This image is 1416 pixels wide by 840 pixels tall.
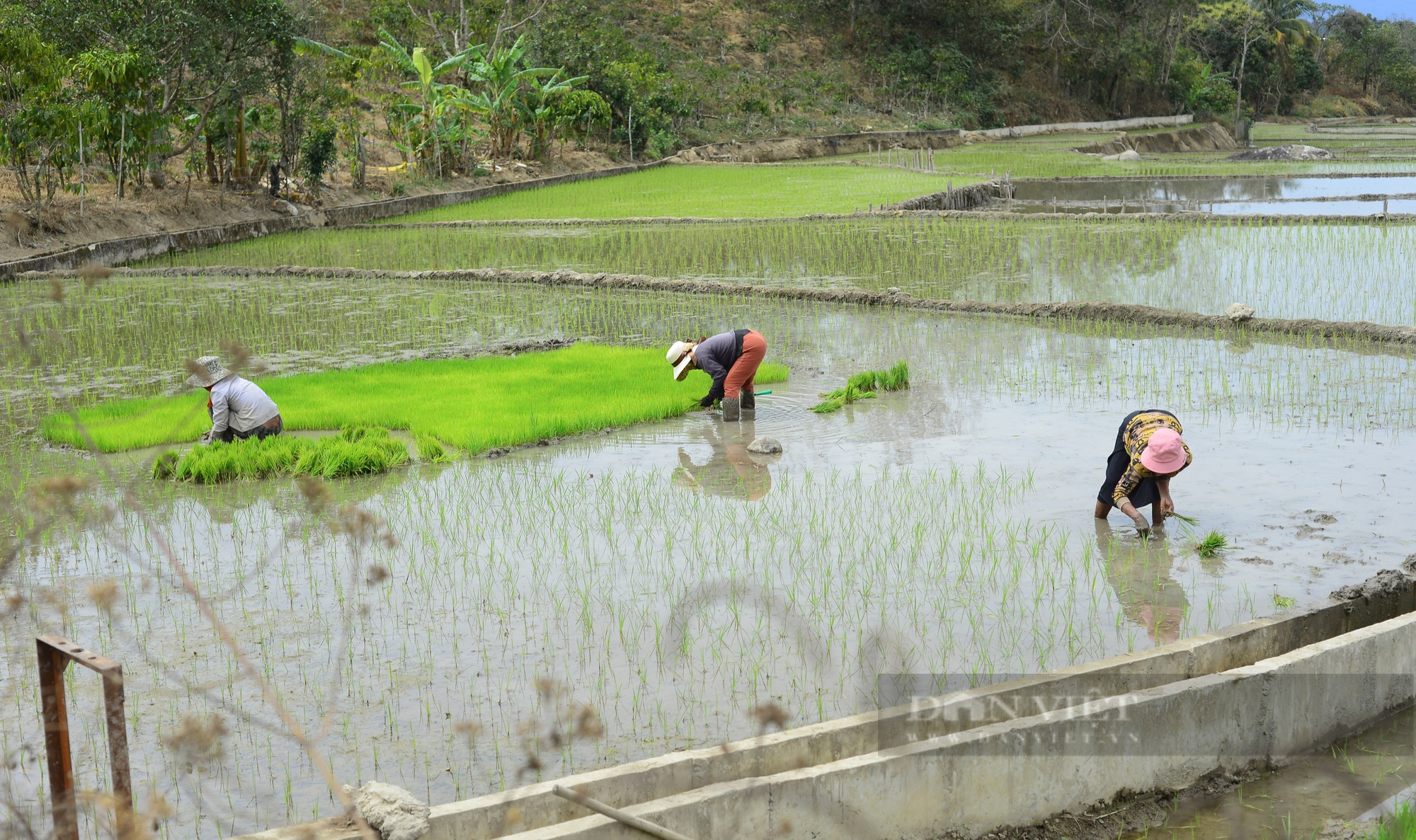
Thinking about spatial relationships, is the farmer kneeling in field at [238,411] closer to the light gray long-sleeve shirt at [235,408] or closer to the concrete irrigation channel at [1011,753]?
the light gray long-sleeve shirt at [235,408]

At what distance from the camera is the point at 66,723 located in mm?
2240

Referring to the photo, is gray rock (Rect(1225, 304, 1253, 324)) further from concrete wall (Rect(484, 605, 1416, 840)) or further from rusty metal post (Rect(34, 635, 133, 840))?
rusty metal post (Rect(34, 635, 133, 840))

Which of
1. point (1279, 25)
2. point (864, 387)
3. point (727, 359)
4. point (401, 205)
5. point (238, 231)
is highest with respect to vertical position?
point (1279, 25)

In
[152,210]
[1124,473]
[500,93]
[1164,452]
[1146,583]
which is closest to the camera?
[1146,583]

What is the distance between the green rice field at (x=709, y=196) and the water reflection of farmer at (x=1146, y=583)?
1462 centimetres

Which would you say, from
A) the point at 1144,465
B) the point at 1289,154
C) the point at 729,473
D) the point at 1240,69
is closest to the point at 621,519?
the point at 729,473

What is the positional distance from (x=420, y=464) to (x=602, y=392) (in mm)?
1811

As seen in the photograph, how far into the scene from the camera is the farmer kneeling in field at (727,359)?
297 inches

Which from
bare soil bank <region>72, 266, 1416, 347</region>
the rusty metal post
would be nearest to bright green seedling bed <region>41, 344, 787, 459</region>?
bare soil bank <region>72, 266, 1416, 347</region>

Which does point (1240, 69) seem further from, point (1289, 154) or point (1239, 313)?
point (1239, 313)

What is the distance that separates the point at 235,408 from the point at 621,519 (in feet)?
8.80

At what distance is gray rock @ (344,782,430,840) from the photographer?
2.69m

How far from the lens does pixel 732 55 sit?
1745 inches

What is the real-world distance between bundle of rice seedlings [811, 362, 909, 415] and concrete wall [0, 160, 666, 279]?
27.6ft
